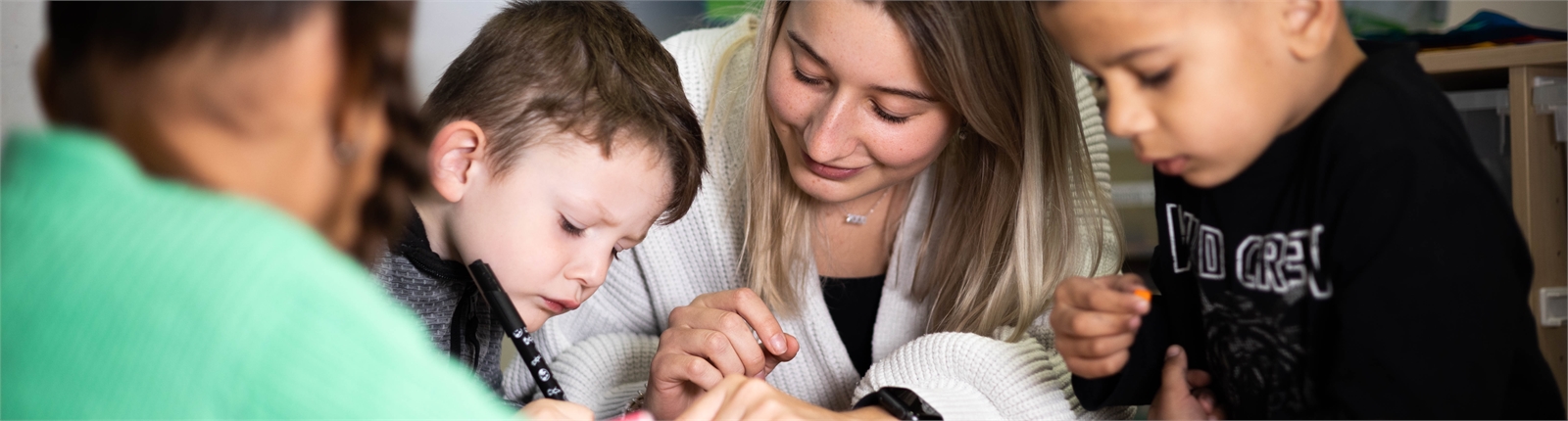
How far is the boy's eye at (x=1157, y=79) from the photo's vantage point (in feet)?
1.47

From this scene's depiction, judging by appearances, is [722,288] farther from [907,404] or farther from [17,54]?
[17,54]

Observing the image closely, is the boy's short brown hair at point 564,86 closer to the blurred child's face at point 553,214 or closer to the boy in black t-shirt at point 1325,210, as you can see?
the blurred child's face at point 553,214

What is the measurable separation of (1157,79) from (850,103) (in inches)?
10.8

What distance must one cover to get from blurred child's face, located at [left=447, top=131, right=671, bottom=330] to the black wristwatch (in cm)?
18

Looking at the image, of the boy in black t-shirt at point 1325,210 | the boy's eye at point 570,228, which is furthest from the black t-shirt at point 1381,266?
the boy's eye at point 570,228

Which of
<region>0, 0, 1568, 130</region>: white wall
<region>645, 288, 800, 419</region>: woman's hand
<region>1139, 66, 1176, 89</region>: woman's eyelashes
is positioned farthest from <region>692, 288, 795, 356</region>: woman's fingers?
<region>1139, 66, 1176, 89</region>: woman's eyelashes

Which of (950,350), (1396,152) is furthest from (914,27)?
(1396,152)

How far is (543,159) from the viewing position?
2.05 ft

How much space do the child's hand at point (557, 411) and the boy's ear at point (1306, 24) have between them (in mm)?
366

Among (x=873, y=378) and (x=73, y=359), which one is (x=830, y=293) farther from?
(x=73, y=359)

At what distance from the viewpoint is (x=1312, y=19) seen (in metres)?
0.44

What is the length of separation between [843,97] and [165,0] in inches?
16.0

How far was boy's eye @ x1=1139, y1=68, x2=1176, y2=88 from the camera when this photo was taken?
447mm

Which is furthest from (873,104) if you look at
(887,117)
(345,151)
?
(345,151)
